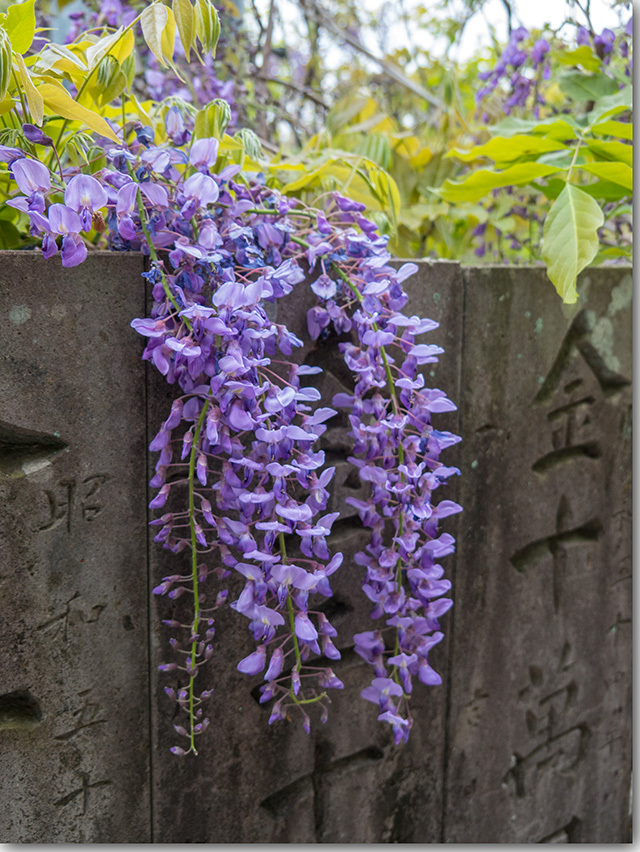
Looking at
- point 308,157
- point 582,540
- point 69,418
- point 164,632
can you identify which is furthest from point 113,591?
point 582,540

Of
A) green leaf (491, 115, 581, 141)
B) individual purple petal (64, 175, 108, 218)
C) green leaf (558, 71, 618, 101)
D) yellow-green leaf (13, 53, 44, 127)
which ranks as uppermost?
green leaf (558, 71, 618, 101)

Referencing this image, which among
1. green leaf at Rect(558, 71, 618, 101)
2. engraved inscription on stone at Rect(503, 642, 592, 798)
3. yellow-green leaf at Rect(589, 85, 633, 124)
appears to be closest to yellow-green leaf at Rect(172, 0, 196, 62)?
yellow-green leaf at Rect(589, 85, 633, 124)

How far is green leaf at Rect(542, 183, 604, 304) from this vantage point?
1.29 metres

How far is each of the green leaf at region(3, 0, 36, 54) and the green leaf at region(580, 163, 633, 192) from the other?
1098mm

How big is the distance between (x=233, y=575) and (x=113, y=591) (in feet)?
0.71

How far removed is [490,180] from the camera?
5.23 ft

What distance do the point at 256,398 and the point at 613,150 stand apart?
3.77ft

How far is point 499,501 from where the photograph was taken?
63.1 inches

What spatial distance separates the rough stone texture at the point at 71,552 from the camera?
3.53ft

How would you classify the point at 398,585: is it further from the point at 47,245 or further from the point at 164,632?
the point at 47,245

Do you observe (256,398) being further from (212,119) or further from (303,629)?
(212,119)

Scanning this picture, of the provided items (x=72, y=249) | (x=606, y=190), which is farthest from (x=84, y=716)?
(x=606, y=190)

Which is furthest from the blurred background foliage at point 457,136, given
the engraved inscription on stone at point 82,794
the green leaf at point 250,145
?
the engraved inscription on stone at point 82,794

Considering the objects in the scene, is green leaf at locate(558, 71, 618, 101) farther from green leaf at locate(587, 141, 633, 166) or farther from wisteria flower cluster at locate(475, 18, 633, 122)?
green leaf at locate(587, 141, 633, 166)
